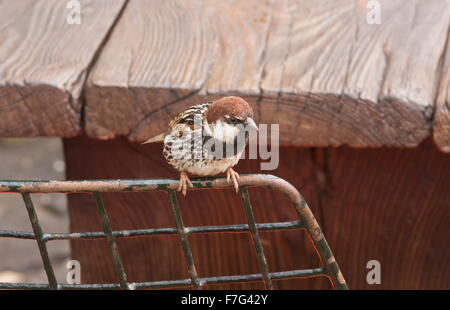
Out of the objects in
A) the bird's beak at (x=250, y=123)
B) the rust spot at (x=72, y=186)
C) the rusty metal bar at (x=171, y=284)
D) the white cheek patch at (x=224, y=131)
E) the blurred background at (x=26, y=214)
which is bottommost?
the blurred background at (x=26, y=214)

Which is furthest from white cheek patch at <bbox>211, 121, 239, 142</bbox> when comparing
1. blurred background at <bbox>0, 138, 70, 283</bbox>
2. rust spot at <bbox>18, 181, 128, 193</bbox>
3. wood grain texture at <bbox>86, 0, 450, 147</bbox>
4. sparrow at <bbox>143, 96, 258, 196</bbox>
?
blurred background at <bbox>0, 138, 70, 283</bbox>

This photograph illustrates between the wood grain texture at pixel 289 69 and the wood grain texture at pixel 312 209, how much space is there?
0.29 meters

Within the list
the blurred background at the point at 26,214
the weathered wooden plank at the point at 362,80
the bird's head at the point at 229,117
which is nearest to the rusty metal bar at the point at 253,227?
the bird's head at the point at 229,117

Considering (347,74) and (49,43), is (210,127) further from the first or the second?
(49,43)

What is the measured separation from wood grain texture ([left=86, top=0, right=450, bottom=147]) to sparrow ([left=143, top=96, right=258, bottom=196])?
0.37 ft

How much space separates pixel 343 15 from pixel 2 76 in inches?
35.5

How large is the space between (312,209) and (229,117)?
70cm

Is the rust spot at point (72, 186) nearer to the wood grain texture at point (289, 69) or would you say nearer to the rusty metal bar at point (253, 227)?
the rusty metal bar at point (253, 227)

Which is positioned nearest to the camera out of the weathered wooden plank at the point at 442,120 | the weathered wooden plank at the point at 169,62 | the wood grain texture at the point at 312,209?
the weathered wooden plank at the point at 442,120

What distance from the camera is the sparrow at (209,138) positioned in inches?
54.1

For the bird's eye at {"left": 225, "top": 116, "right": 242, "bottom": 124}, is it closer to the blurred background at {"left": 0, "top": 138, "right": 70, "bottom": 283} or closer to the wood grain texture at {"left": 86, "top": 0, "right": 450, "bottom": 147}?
the wood grain texture at {"left": 86, "top": 0, "right": 450, "bottom": 147}

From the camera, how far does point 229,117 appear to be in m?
1.36

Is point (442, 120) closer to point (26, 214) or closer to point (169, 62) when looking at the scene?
point (169, 62)

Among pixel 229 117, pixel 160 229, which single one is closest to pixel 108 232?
pixel 160 229
